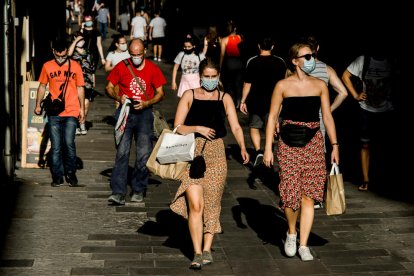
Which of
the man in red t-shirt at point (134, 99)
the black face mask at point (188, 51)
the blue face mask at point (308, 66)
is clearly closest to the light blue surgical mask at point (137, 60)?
the man in red t-shirt at point (134, 99)

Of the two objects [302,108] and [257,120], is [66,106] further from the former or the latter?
[302,108]

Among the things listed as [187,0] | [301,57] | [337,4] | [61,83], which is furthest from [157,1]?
[301,57]

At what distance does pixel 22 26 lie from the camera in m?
12.9

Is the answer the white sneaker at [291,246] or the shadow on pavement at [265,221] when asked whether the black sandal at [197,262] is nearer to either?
the white sneaker at [291,246]

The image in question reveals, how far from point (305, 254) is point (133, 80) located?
120 inches

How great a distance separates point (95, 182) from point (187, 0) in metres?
20.4

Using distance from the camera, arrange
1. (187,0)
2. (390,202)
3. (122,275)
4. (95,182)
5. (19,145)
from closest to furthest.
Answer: (122,275) < (390,202) < (95,182) < (19,145) < (187,0)

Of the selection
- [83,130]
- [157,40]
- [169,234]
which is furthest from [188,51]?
[157,40]

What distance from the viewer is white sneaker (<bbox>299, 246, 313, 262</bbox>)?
7738 mm

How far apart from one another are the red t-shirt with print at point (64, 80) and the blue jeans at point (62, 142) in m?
0.10

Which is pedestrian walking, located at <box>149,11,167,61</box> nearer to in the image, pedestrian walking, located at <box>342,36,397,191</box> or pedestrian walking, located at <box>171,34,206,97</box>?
pedestrian walking, located at <box>171,34,206,97</box>

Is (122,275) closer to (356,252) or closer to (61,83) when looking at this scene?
(356,252)

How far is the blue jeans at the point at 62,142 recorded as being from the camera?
1070 centimetres

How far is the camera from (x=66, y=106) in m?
10.6
